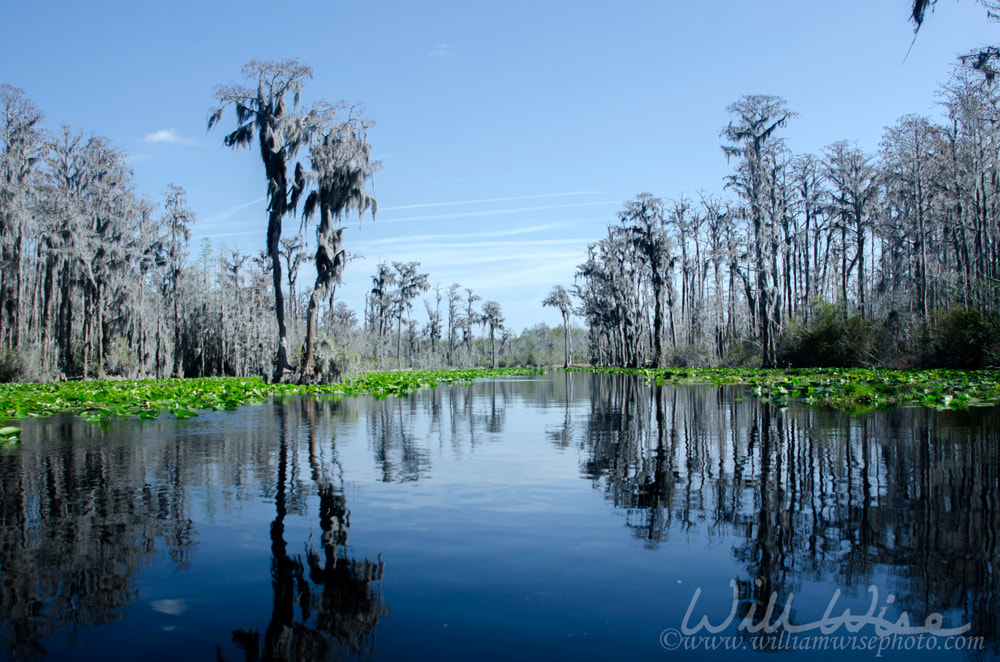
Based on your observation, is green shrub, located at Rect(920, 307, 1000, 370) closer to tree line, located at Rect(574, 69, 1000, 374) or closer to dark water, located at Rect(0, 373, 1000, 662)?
tree line, located at Rect(574, 69, 1000, 374)

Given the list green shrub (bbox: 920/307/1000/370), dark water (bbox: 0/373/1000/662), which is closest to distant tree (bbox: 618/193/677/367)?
green shrub (bbox: 920/307/1000/370)

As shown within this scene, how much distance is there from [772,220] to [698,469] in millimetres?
32258

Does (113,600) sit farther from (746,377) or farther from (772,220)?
(772,220)

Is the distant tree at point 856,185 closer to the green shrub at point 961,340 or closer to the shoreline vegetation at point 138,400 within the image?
the green shrub at point 961,340

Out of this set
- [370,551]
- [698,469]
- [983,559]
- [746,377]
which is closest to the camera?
[983,559]

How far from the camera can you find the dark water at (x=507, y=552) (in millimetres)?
3203

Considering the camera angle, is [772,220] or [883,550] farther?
[772,220]

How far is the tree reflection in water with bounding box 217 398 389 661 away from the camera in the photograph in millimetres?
3115

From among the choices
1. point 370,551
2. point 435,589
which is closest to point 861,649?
point 435,589

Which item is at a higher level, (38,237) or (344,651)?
(38,237)

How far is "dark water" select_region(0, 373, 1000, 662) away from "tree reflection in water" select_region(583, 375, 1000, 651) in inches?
1.2

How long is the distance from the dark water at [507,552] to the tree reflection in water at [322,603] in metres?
0.02

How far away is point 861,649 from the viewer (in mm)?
3074

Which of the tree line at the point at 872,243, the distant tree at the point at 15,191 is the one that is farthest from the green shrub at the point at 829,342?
the distant tree at the point at 15,191
